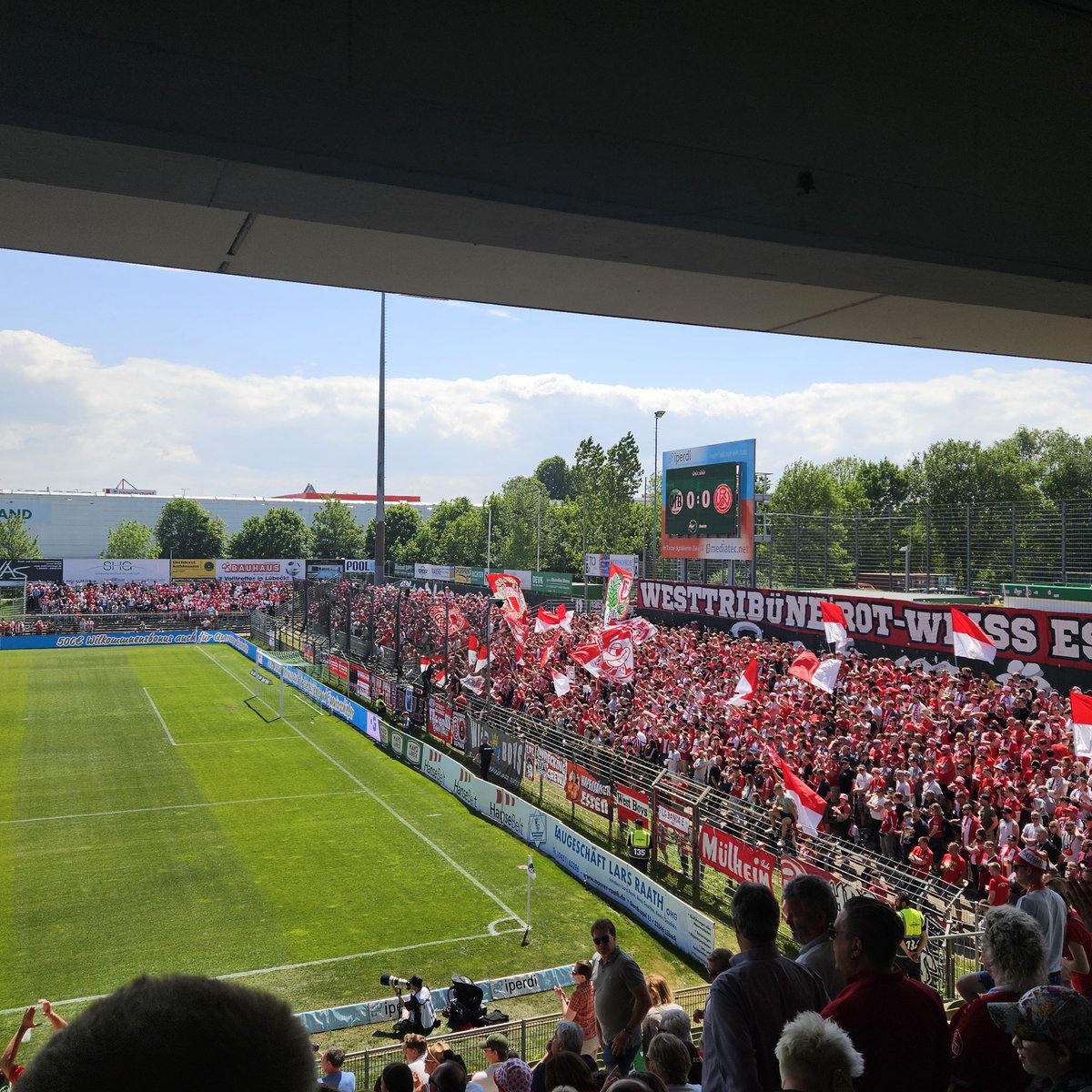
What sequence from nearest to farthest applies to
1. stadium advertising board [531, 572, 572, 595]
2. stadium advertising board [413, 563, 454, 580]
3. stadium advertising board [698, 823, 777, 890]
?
stadium advertising board [698, 823, 777, 890]
stadium advertising board [531, 572, 572, 595]
stadium advertising board [413, 563, 454, 580]

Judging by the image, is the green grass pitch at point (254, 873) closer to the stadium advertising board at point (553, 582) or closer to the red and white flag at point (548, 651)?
the red and white flag at point (548, 651)

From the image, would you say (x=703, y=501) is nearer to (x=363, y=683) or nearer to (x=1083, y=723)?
(x=363, y=683)

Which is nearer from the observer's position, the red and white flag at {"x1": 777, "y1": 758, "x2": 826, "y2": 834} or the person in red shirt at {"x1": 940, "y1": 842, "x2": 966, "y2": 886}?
the person in red shirt at {"x1": 940, "y1": 842, "x2": 966, "y2": 886}

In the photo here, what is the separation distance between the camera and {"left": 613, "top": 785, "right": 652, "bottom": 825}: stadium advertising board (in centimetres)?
1770

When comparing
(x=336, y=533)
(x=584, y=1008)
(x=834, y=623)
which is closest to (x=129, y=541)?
(x=336, y=533)

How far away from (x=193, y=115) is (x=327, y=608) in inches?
1663

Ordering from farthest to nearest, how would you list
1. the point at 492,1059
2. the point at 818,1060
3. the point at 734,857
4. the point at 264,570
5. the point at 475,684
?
1. the point at 264,570
2. the point at 475,684
3. the point at 734,857
4. the point at 492,1059
5. the point at 818,1060

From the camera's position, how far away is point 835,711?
68.2ft

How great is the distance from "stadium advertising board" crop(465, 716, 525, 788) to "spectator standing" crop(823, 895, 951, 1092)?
1901 cm

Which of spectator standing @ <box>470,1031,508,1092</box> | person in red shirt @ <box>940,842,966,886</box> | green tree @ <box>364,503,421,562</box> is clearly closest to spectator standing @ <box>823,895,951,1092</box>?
spectator standing @ <box>470,1031,508,1092</box>

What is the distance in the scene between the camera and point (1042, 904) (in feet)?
19.6

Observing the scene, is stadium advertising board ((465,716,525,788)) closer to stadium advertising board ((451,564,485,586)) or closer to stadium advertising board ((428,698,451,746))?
stadium advertising board ((428,698,451,746))

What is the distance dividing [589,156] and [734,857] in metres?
13.8

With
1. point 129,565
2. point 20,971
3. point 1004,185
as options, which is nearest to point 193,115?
point 1004,185
